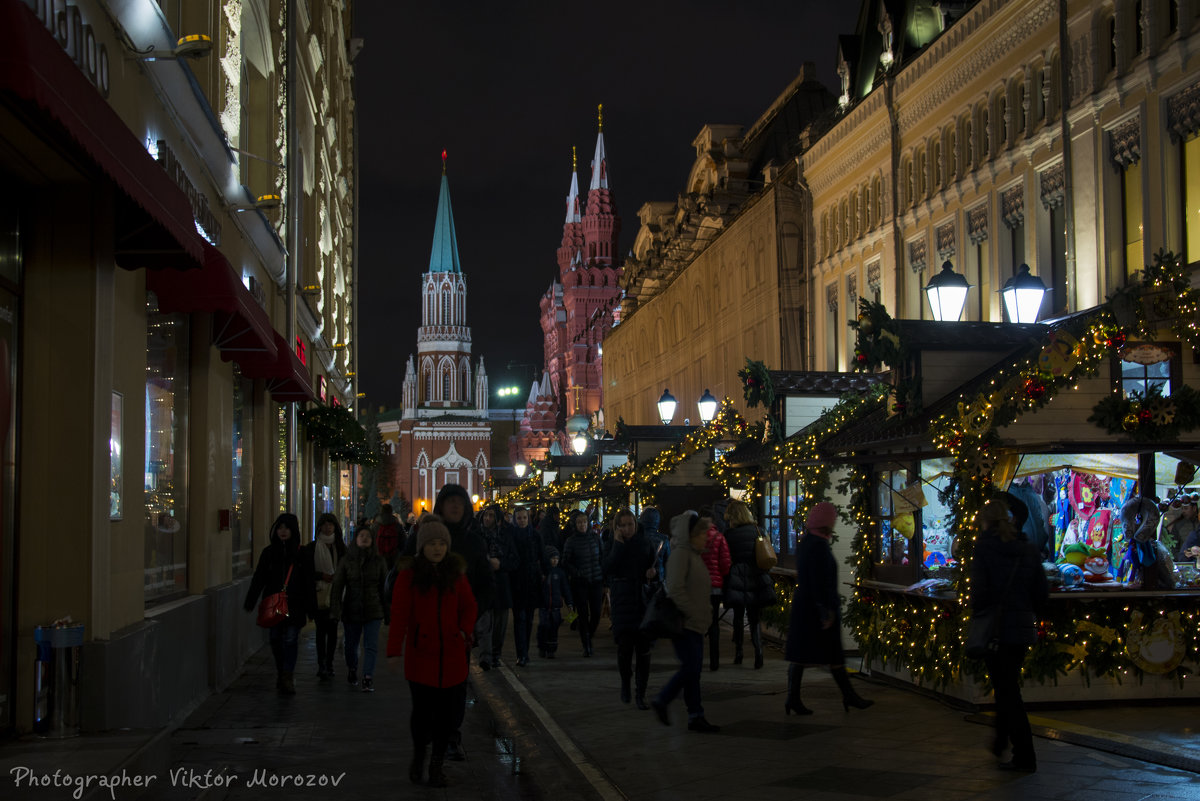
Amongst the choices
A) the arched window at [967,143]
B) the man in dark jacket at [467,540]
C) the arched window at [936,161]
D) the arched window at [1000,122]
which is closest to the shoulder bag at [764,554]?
the man in dark jacket at [467,540]

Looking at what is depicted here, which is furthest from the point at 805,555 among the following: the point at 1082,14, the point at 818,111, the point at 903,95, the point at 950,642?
the point at 818,111

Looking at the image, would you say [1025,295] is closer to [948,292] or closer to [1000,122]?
[948,292]

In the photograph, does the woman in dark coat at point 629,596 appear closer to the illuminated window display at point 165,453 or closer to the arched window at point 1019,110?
the illuminated window display at point 165,453

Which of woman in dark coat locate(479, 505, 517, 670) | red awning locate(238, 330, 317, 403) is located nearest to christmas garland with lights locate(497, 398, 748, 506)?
woman in dark coat locate(479, 505, 517, 670)

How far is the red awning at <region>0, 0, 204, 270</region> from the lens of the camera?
6.01 meters

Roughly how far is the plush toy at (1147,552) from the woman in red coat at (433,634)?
660cm

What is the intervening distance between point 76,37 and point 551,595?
35.4 ft

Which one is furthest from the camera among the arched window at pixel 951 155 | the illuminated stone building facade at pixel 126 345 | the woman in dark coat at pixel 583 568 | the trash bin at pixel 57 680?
the arched window at pixel 951 155

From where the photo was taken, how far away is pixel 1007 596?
360 inches

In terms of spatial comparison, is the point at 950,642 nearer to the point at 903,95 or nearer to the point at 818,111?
the point at 903,95

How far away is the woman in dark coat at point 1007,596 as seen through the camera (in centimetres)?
910

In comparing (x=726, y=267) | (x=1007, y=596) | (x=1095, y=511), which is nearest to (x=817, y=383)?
(x=1095, y=511)

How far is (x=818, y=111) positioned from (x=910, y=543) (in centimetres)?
3122

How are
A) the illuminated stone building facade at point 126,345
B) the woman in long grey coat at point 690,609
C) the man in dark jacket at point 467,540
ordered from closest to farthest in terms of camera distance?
the illuminated stone building facade at point 126,345 < the man in dark jacket at point 467,540 < the woman in long grey coat at point 690,609
